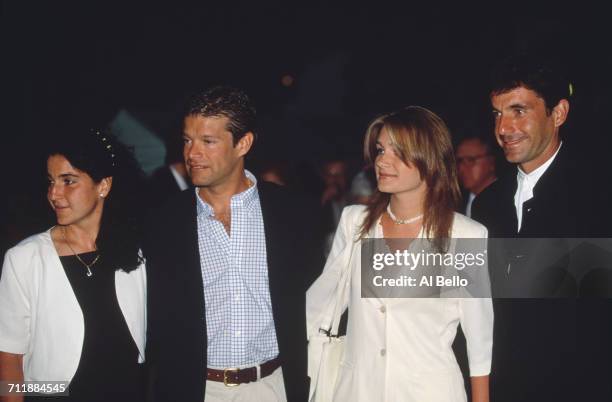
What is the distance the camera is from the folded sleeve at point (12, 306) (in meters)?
2.76

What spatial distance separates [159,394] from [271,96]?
13064mm

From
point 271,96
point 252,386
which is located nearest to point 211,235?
point 252,386

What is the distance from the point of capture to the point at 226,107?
3.38 metres

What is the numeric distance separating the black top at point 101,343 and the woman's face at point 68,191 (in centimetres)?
21

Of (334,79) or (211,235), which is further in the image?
(334,79)

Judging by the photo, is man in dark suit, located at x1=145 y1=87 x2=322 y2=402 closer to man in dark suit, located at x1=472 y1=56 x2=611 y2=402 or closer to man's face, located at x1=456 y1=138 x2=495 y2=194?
man in dark suit, located at x1=472 y1=56 x2=611 y2=402

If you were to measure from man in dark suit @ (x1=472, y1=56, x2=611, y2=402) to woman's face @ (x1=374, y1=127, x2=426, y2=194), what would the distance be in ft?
2.20

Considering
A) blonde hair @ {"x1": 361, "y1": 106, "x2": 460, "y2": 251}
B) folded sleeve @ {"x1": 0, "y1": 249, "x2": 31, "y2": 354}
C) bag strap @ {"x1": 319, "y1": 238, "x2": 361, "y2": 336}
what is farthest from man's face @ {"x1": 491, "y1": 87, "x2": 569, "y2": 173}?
folded sleeve @ {"x1": 0, "y1": 249, "x2": 31, "y2": 354}

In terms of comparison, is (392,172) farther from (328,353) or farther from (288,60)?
(288,60)

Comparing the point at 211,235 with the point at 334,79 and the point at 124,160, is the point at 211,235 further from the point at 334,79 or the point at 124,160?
the point at 334,79

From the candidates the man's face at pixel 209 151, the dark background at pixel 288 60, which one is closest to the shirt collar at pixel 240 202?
the man's face at pixel 209 151

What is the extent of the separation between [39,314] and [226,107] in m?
1.45

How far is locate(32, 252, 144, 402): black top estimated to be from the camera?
288cm

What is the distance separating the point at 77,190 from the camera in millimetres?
3000
